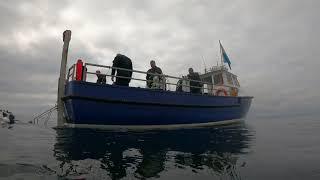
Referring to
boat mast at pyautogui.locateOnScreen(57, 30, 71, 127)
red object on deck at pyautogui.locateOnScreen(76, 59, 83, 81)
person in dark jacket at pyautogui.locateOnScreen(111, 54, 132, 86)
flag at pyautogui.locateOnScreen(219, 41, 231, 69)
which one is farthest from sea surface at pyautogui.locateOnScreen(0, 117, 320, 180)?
flag at pyautogui.locateOnScreen(219, 41, 231, 69)

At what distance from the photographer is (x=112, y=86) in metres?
8.44

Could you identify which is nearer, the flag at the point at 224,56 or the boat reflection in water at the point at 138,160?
the boat reflection in water at the point at 138,160

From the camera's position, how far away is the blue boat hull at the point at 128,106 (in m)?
8.12

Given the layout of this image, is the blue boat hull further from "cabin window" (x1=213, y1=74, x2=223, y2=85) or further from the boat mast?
"cabin window" (x1=213, y1=74, x2=223, y2=85)

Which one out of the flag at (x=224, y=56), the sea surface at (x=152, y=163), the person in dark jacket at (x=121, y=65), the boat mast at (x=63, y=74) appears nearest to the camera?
the sea surface at (x=152, y=163)

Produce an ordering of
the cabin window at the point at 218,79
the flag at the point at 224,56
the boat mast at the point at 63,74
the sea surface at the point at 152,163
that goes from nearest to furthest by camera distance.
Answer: the sea surface at the point at 152,163
the boat mast at the point at 63,74
the cabin window at the point at 218,79
the flag at the point at 224,56

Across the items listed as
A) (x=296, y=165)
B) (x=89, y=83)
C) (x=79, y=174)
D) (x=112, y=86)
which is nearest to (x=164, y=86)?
(x=112, y=86)

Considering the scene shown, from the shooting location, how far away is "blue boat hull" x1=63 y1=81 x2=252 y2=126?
8117 millimetres

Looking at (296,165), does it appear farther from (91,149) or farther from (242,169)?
(91,149)

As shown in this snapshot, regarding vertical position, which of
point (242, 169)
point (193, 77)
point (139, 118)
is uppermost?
point (193, 77)

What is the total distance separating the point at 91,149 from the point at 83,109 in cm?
300

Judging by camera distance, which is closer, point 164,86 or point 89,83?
point 89,83

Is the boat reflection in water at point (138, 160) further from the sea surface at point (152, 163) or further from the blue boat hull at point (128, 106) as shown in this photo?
the blue boat hull at point (128, 106)

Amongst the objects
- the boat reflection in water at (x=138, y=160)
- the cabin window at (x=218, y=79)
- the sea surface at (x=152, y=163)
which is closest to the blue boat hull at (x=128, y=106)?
the boat reflection in water at (x=138, y=160)
